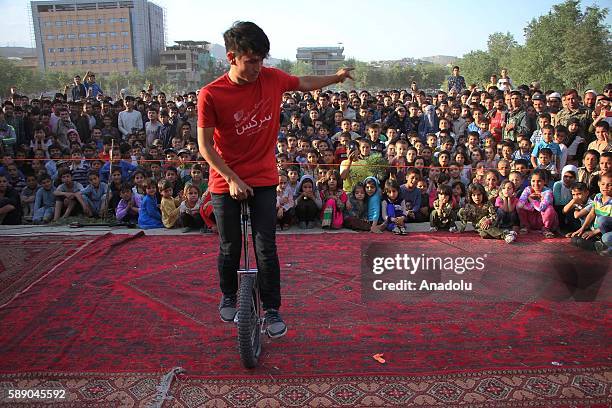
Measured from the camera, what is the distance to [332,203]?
5.84 meters

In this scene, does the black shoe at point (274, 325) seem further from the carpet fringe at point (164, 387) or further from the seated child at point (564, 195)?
the seated child at point (564, 195)

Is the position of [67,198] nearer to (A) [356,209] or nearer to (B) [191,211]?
(B) [191,211]

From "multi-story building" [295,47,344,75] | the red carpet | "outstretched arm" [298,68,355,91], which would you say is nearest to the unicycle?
the red carpet

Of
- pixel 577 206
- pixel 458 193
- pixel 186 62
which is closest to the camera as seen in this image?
pixel 577 206

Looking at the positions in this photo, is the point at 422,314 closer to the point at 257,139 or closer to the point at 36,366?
the point at 257,139

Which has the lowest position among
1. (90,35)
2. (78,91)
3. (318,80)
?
(318,80)

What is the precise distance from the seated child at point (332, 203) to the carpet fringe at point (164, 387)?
329 cm

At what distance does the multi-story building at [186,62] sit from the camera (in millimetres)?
72500

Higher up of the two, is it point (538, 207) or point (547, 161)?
point (547, 161)

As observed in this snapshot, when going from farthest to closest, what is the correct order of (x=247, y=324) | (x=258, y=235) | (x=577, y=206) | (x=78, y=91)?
(x=78, y=91) → (x=577, y=206) → (x=258, y=235) → (x=247, y=324)

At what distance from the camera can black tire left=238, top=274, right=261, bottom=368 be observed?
255 cm

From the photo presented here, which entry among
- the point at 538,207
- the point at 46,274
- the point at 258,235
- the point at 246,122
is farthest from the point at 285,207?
the point at 246,122

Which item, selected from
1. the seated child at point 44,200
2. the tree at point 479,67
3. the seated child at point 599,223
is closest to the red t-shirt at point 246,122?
the seated child at point 599,223

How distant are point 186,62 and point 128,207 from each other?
73.1 metres
